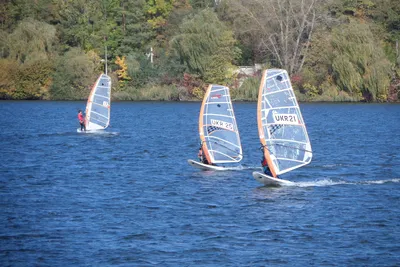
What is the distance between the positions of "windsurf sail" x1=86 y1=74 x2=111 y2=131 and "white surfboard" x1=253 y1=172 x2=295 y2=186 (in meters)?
22.1

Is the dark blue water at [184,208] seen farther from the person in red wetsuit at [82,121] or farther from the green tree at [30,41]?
the green tree at [30,41]

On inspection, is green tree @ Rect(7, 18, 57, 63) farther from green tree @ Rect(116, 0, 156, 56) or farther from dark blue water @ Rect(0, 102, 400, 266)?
dark blue water @ Rect(0, 102, 400, 266)

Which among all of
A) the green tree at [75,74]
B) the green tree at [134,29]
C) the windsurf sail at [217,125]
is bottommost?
the green tree at [75,74]

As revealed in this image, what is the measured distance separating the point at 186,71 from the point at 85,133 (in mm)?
39273

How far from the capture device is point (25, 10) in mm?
98688

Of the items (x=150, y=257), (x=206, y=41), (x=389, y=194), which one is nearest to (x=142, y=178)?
(x=389, y=194)

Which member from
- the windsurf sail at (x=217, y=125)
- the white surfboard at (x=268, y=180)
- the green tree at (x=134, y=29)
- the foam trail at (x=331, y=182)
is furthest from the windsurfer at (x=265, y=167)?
the green tree at (x=134, y=29)

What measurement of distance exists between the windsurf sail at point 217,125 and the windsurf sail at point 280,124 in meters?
4.58

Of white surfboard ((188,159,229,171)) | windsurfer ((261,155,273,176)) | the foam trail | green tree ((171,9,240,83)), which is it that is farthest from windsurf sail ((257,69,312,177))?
green tree ((171,9,240,83))

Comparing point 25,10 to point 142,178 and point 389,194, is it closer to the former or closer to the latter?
point 142,178

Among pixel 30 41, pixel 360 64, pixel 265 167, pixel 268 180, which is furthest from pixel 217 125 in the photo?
pixel 30 41

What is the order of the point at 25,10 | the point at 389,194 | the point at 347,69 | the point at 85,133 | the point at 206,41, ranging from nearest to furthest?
the point at 389,194 < the point at 85,133 < the point at 347,69 < the point at 206,41 < the point at 25,10

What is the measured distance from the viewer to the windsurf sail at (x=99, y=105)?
1864 inches

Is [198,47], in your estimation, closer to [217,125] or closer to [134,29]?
[134,29]
